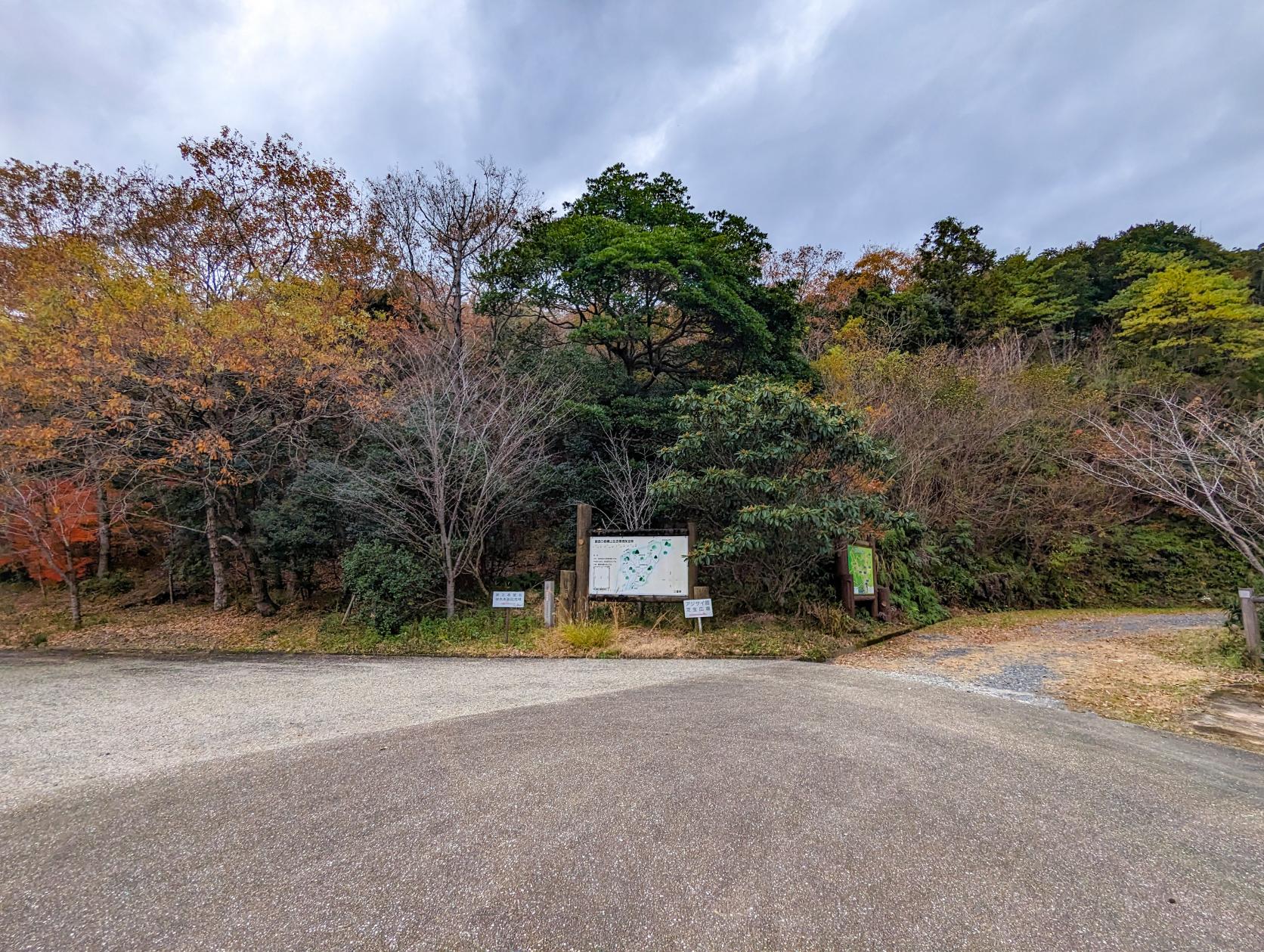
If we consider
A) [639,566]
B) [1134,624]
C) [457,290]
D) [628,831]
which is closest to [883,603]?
[639,566]

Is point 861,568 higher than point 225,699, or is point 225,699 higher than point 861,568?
point 861,568

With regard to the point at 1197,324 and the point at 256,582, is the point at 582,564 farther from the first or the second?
the point at 1197,324

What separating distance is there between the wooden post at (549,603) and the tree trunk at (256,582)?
5553mm

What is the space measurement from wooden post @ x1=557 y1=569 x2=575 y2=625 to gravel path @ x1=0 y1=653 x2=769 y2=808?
1348 mm

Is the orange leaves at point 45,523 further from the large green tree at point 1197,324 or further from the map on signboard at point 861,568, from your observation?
the large green tree at point 1197,324

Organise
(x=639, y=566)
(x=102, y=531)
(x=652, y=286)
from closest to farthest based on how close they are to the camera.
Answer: (x=639, y=566) < (x=652, y=286) < (x=102, y=531)

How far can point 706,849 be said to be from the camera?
2154 mm

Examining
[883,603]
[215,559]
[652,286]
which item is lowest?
[883,603]

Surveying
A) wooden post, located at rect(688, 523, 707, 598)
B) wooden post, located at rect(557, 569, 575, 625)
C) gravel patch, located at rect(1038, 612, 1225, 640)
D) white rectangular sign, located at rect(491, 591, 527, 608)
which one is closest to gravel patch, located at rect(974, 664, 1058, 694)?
gravel patch, located at rect(1038, 612, 1225, 640)

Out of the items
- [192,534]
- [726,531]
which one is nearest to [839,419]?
[726,531]

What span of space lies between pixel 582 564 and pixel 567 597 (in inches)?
20.4

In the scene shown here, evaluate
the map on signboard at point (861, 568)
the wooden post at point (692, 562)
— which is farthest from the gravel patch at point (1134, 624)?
the wooden post at point (692, 562)

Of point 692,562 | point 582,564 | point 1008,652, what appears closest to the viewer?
point 1008,652

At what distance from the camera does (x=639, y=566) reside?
753cm
